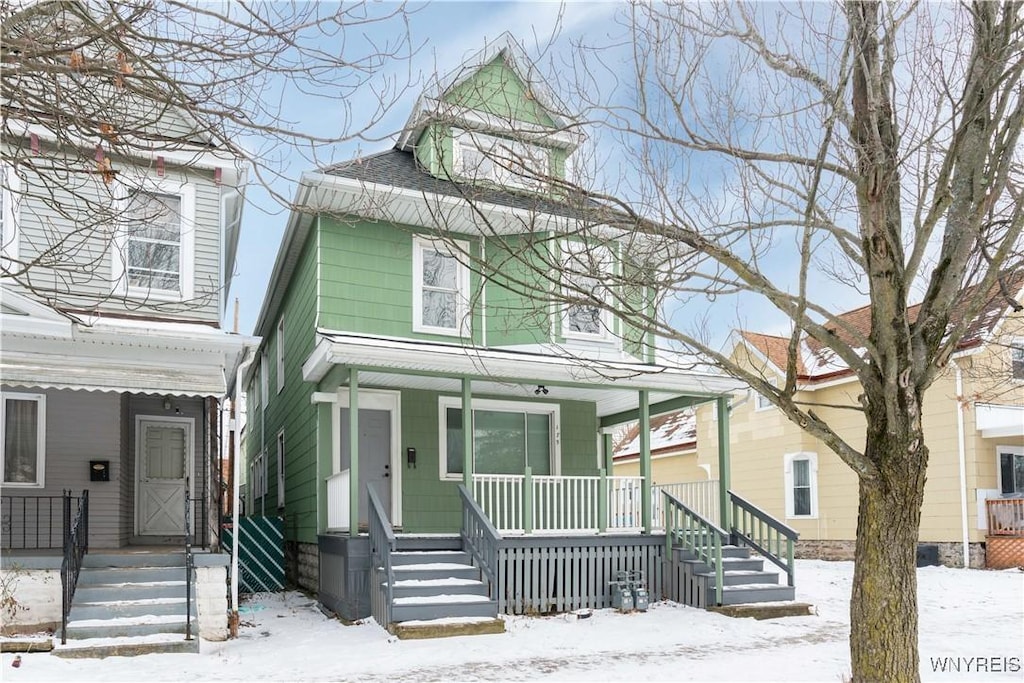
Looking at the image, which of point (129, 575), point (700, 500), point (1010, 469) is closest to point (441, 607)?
point (129, 575)

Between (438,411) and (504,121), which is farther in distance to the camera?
(438,411)

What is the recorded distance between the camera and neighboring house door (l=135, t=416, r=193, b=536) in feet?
45.3

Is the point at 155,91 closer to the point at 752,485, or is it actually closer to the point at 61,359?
the point at 61,359

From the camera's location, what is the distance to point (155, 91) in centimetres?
443

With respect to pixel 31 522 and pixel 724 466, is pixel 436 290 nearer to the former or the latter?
pixel 724 466

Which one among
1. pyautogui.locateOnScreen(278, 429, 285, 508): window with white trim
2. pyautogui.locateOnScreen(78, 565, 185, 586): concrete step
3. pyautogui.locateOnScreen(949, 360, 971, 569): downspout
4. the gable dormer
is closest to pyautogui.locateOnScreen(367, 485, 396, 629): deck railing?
pyautogui.locateOnScreen(78, 565, 185, 586): concrete step

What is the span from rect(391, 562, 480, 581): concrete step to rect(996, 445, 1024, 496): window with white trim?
12.7 metres

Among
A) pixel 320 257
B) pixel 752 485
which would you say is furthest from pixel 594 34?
pixel 752 485

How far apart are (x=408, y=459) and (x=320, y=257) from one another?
10.9ft

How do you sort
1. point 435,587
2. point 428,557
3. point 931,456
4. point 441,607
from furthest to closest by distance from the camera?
point 931,456 → point 428,557 → point 435,587 → point 441,607

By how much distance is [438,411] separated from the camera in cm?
1417

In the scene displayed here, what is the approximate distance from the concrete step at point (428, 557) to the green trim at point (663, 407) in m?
4.28

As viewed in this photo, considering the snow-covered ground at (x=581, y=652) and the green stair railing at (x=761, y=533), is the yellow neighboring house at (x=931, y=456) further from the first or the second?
the snow-covered ground at (x=581, y=652)

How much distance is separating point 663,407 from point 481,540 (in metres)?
4.77
